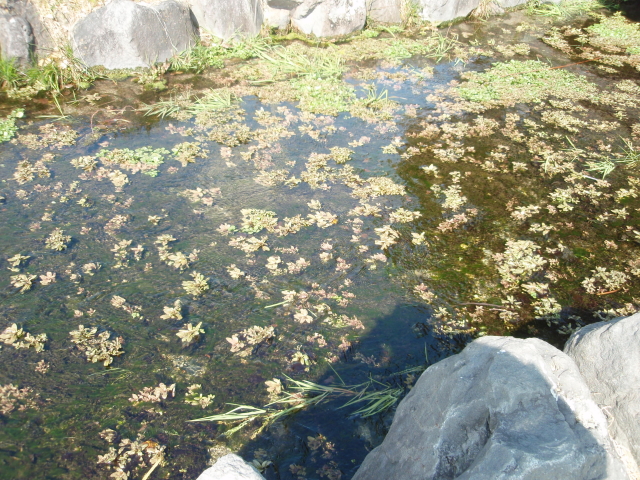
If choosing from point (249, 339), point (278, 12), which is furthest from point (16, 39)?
point (249, 339)

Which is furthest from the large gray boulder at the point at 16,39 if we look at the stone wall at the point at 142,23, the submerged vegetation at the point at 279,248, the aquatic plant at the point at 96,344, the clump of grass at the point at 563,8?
the clump of grass at the point at 563,8

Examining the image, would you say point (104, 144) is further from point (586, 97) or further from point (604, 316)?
point (586, 97)

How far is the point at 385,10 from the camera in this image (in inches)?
495

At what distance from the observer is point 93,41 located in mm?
9008

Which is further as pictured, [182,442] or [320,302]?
[320,302]

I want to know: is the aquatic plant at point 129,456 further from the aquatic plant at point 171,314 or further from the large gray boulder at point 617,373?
the large gray boulder at point 617,373

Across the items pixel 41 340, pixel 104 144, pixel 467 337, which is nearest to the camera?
pixel 41 340

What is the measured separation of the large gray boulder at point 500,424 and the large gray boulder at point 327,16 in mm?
10611

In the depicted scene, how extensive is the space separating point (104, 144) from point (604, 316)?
746cm

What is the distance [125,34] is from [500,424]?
32.0 feet

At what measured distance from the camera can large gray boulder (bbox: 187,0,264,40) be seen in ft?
34.3

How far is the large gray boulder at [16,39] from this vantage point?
8.33 metres

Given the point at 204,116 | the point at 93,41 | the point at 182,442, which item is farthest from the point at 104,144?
the point at 182,442

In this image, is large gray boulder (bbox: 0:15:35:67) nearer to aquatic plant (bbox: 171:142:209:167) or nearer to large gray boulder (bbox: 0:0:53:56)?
large gray boulder (bbox: 0:0:53:56)
